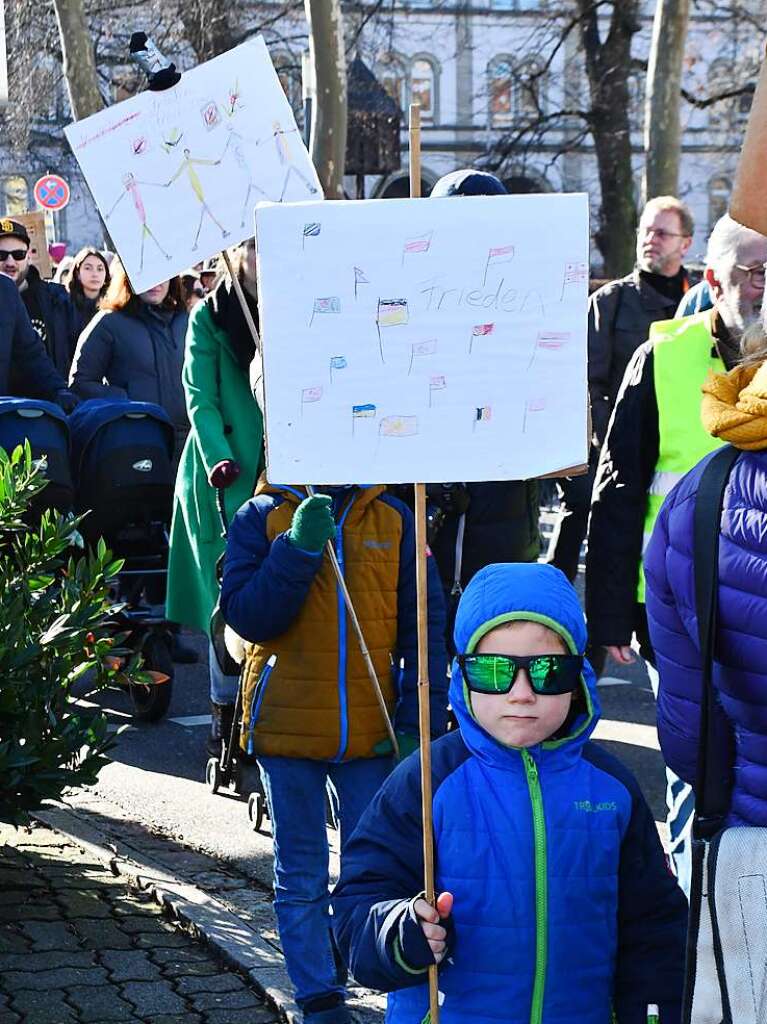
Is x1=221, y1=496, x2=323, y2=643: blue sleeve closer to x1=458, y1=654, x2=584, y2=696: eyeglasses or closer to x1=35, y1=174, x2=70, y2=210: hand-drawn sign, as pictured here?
x1=458, y1=654, x2=584, y2=696: eyeglasses

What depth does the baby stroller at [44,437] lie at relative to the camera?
7250 millimetres

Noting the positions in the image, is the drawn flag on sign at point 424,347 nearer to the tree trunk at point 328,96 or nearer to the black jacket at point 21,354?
the black jacket at point 21,354

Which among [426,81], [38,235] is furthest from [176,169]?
[426,81]

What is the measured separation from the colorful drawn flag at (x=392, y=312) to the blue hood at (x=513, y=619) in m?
0.57

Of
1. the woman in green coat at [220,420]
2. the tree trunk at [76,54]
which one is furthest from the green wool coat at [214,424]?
the tree trunk at [76,54]

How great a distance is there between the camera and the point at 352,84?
25.4m

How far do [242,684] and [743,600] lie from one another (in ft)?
6.50

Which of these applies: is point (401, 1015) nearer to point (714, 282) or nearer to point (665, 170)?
point (714, 282)

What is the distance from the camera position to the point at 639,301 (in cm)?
764

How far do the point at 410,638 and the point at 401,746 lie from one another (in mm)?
252

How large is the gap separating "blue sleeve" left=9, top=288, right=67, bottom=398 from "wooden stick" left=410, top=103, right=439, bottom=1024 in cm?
476

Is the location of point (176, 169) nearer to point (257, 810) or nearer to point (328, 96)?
point (257, 810)

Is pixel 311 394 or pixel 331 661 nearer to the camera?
pixel 311 394

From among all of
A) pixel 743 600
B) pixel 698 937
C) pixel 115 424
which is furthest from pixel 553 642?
pixel 115 424
